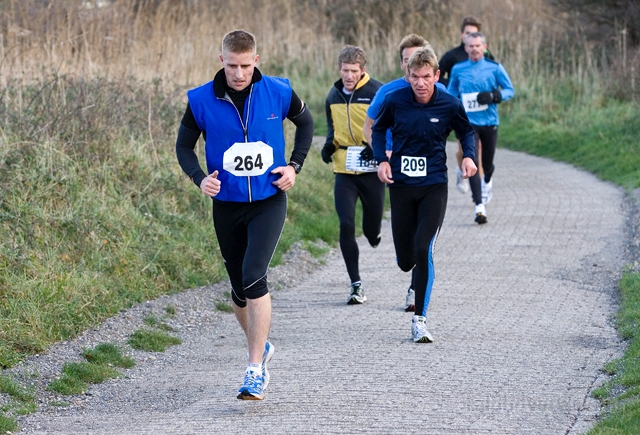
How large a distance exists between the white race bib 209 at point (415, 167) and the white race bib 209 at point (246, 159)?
1.76 meters

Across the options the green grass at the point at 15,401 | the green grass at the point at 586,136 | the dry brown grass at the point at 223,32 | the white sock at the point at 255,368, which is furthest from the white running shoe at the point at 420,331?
the green grass at the point at 586,136

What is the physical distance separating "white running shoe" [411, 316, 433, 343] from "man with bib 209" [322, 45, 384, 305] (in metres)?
1.52

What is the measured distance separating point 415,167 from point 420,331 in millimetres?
1175

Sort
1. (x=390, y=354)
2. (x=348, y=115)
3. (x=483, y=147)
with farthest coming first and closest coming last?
(x=483, y=147)
(x=348, y=115)
(x=390, y=354)

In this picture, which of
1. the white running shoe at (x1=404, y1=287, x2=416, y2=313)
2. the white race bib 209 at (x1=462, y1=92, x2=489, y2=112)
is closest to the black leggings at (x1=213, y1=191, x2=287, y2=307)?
the white running shoe at (x1=404, y1=287, x2=416, y2=313)

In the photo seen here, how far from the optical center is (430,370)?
6.73m

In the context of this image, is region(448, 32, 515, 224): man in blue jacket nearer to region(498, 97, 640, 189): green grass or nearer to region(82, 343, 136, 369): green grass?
region(498, 97, 640, 189): green grass

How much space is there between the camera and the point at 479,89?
12.9 meters

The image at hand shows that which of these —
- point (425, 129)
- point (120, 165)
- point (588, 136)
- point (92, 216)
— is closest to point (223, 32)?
point (588, 136)

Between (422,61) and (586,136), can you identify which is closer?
(422,61)

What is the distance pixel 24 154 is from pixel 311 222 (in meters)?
3.90

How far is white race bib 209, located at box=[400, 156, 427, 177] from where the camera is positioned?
7.75m

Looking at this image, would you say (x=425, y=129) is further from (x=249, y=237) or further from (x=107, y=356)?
(x=107, y=356)

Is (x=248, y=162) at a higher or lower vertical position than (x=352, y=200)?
higher
